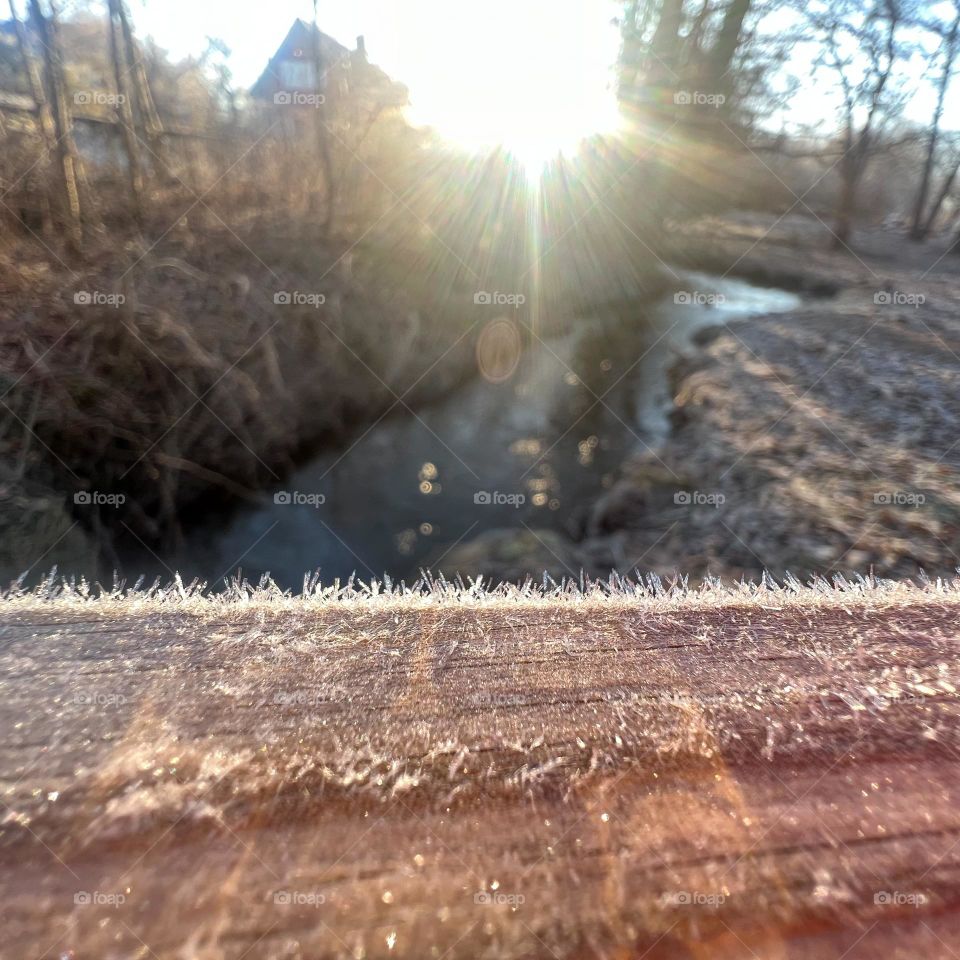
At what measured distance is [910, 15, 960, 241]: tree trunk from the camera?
9281mm

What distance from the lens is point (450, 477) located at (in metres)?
6.04

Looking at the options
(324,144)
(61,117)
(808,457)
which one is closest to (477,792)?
(808,457)

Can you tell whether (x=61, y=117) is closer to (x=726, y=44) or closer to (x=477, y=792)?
(x=477, y=792)

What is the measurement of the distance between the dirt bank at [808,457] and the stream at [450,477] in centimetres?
60

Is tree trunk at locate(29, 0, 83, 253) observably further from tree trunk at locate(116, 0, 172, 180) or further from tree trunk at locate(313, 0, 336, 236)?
tree trunk at locate(313, 0, 336, 236)

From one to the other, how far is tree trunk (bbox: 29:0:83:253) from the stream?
303cm

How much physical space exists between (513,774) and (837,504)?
384 cm

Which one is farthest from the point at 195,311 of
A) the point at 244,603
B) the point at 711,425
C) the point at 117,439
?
the point at 244,603

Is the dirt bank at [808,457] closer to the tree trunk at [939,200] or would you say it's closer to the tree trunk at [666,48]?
the tree trunk at [666,48]

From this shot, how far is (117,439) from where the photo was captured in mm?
4574

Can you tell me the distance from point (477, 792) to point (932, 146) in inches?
Result: 648

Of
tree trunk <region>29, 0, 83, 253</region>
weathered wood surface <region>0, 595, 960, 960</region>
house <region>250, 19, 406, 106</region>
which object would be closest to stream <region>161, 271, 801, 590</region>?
tree trunk <region>29, 0, 83, 253</region>

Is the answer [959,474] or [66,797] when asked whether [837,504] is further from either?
[66,797]

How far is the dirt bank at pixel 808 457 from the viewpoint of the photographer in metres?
3.41
